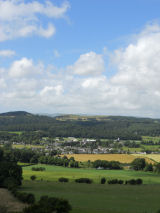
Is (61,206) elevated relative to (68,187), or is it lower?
elevated

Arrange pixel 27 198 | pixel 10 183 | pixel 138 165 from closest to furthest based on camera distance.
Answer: pixel 27 198
pixel 10 183
pixel 138 165

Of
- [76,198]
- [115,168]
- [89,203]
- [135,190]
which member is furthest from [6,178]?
[115,168]

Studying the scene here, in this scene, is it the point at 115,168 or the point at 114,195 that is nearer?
the point at 114,195

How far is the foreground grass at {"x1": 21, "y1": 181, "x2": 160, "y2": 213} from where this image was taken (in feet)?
139

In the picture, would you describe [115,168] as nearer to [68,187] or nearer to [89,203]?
[68,187]

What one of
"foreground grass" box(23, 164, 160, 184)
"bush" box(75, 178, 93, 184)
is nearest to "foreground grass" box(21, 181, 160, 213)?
"bush" box(75, 178, 93, 184)

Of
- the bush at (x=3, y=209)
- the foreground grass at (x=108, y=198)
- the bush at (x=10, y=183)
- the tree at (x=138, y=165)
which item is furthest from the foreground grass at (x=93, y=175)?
the bush at (x=3, y=209)

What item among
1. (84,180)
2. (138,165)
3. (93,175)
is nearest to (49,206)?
(84,180)

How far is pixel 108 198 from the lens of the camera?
51.8m

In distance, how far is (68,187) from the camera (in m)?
66.1

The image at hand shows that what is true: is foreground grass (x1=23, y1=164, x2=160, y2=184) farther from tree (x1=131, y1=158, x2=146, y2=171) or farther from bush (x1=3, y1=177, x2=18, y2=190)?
bush (x1=3, y1=177, x2=18, y2=190)

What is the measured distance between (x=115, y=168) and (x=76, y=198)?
64.6 meters

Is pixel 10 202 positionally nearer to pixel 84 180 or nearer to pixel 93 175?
pixel 84 180

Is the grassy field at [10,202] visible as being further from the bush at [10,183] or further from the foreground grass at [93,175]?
the foreground grass at [93,175]
